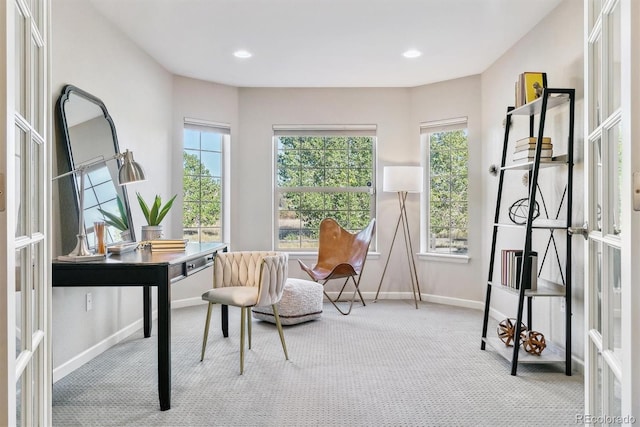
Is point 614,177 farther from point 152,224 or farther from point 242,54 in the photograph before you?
point 242,54

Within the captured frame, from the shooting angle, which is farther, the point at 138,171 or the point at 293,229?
the point at 293,229

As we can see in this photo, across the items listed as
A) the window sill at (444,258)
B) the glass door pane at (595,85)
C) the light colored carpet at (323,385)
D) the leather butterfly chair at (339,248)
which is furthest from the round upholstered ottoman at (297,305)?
the glass door pane at (595,85)

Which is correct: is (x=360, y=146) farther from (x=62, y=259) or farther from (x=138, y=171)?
(x=62, y=259)

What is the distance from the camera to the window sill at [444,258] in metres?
4.89

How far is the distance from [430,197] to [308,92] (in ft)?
6.00

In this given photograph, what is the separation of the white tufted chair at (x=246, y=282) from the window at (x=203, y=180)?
1839 millimetres

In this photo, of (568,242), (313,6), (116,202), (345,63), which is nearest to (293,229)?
(345,63)

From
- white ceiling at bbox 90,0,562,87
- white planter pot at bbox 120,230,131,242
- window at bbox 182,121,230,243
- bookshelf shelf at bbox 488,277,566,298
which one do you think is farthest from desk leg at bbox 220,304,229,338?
white ceiling at bbox 90,0,562,87

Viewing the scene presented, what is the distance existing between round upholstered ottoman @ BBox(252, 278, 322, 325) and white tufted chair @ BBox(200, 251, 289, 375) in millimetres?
725

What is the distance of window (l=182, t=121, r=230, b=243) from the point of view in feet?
16.3

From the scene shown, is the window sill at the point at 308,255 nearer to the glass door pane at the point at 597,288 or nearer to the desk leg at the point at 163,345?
the desk leg at the point at 163,345

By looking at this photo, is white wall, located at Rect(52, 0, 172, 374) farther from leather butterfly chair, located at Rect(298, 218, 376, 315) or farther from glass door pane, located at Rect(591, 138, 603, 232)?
glass door pane, located at Rect(591, 138, 603, 232)

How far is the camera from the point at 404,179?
192 inches

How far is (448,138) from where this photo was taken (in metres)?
5.09
